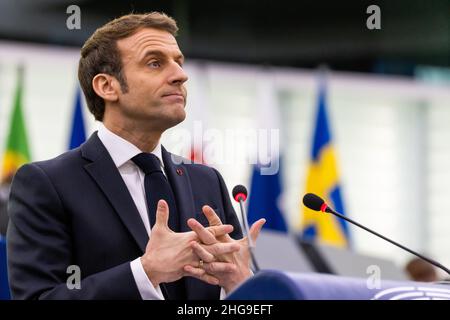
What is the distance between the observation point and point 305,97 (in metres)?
10.0

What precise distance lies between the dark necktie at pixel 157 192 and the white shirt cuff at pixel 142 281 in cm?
16

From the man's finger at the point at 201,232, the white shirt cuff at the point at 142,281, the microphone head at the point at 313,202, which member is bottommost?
the white shirt cuff at the point at 142,281

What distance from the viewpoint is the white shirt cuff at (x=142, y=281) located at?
2.06 meters

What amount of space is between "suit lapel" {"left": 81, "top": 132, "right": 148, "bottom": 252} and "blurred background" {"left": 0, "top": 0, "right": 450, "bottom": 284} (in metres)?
4.26

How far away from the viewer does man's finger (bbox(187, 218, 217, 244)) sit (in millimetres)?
2068

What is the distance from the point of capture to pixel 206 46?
8992mm

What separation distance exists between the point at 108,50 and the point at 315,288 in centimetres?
105

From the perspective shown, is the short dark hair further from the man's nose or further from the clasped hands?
the clasped hands

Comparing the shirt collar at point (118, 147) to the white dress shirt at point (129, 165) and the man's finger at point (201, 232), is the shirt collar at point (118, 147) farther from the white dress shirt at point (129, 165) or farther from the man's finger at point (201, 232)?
the man's finger at point (201, 232)

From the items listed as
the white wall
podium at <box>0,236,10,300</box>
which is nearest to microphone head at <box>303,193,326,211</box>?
podium at <box>0,236,10,300</box>

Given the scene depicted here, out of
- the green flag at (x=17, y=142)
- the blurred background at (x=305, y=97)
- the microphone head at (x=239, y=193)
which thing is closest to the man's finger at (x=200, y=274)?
the microphone head at (x=239, y=193)

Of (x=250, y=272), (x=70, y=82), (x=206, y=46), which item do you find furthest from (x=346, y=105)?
(x=250, y=272)

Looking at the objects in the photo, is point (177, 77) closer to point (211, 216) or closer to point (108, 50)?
point (108, 50)
